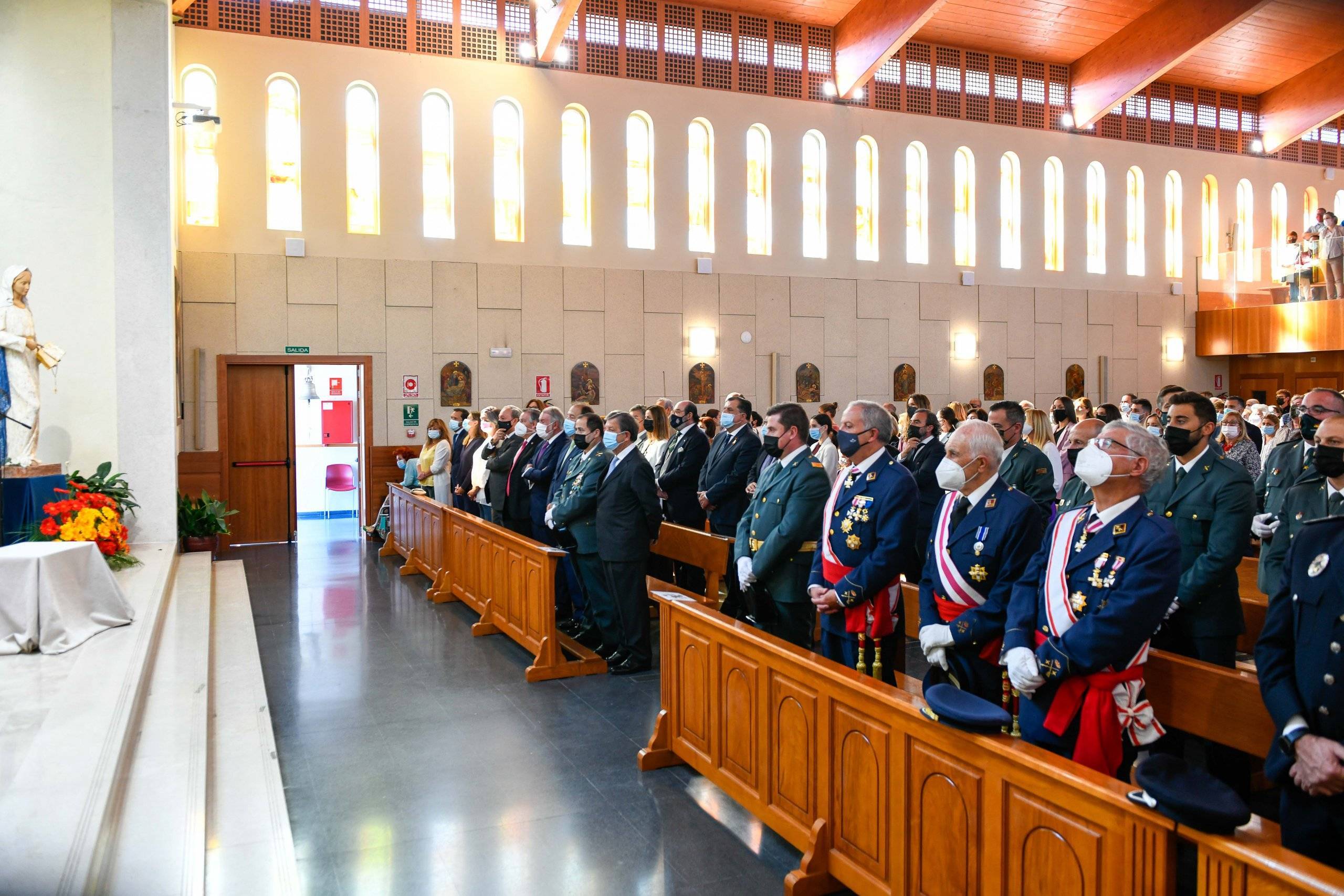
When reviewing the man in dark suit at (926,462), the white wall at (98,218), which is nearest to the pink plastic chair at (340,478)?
the white wall at (98,218)

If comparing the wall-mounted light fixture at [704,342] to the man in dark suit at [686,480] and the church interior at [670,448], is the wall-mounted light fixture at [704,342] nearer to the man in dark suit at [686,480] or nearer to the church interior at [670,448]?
the church interior at [670,448]

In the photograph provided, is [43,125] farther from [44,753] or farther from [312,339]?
[44,753]

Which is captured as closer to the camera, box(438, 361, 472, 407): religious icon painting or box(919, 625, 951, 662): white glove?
box(919, 625, 951, 662): white glove

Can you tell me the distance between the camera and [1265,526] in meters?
4.33

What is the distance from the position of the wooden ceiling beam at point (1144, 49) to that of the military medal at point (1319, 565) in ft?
45.7

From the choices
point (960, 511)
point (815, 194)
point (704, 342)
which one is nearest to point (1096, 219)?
point (815, 194)

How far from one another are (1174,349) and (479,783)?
16584mm

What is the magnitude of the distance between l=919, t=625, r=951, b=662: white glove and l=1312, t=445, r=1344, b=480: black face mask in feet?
4.36

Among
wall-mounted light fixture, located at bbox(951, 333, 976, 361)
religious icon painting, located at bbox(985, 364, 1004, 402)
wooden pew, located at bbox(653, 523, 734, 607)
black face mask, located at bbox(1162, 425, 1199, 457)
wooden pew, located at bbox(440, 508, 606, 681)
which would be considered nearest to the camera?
black face mask, located at bbox(1162, 425, 1199, 457)

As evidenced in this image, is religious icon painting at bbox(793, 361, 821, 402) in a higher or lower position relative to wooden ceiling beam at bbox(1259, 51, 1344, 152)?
lower

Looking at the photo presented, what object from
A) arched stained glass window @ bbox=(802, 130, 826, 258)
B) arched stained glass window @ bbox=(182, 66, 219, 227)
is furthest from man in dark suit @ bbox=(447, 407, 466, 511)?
arched stained glass window @ bbox=(802, 130, 826, 258)

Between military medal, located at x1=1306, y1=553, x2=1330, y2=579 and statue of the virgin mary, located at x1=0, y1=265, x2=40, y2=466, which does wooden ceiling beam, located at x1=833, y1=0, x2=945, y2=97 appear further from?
military medal, located at x1=1306, y1=553, x2=1330, y2=579

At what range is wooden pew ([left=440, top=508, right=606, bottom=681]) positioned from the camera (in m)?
5.93

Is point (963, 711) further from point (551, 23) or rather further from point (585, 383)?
point (551, 23)
